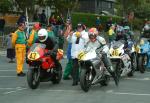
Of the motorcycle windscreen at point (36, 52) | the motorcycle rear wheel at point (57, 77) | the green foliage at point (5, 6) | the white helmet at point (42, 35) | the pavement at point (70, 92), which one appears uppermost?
the green foliage at point (5, 6)

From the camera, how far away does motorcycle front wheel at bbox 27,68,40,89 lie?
13742 millimetres

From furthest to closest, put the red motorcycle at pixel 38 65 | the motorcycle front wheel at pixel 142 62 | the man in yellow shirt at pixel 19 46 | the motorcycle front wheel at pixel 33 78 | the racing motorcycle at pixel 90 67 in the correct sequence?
the motorcycle front wheel at pixel 142 62, the man in yellow shirt at pixel 19 46, the red motorcycle at pixel 38 65, the motorcycle front wheel at pixel 33 78, the racing motorcycle at pixel 90 67

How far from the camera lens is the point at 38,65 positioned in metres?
14.1

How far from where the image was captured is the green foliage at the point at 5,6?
3653 cm

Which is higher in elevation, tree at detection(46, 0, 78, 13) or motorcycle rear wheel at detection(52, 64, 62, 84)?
tree at detection(46, 0, 78, 13)

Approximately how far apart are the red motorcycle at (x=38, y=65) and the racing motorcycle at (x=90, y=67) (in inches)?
40.9

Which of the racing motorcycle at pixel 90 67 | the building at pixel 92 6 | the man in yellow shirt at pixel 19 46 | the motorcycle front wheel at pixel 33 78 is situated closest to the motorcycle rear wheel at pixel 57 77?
the motorcycle front wheel at pixel 33 78

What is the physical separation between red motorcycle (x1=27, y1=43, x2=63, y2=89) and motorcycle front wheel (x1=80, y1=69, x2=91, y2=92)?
1.34 m

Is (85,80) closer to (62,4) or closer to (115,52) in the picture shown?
(115,52)

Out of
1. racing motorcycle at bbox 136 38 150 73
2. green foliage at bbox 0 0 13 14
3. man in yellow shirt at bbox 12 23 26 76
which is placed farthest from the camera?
green foliage at bbox 0 0 13 14

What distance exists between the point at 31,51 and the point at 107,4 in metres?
69.1

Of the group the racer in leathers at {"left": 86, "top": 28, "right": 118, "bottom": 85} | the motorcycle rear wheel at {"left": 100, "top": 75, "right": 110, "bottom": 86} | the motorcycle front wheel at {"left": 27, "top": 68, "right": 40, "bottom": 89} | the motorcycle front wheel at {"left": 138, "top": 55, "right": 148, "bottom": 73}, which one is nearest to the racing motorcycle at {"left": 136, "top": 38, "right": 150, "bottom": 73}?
the motorcycle front wheel at {"left": 138, "top": 55, "right": 148, "bottom": 73}

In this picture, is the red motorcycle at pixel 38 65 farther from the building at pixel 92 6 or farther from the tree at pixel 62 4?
the building at pixel 92 6

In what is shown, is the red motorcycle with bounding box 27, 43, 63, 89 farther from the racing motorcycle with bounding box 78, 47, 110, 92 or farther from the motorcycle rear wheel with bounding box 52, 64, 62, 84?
the racing motorcycle with bounding box 78, 47, 110, 92
